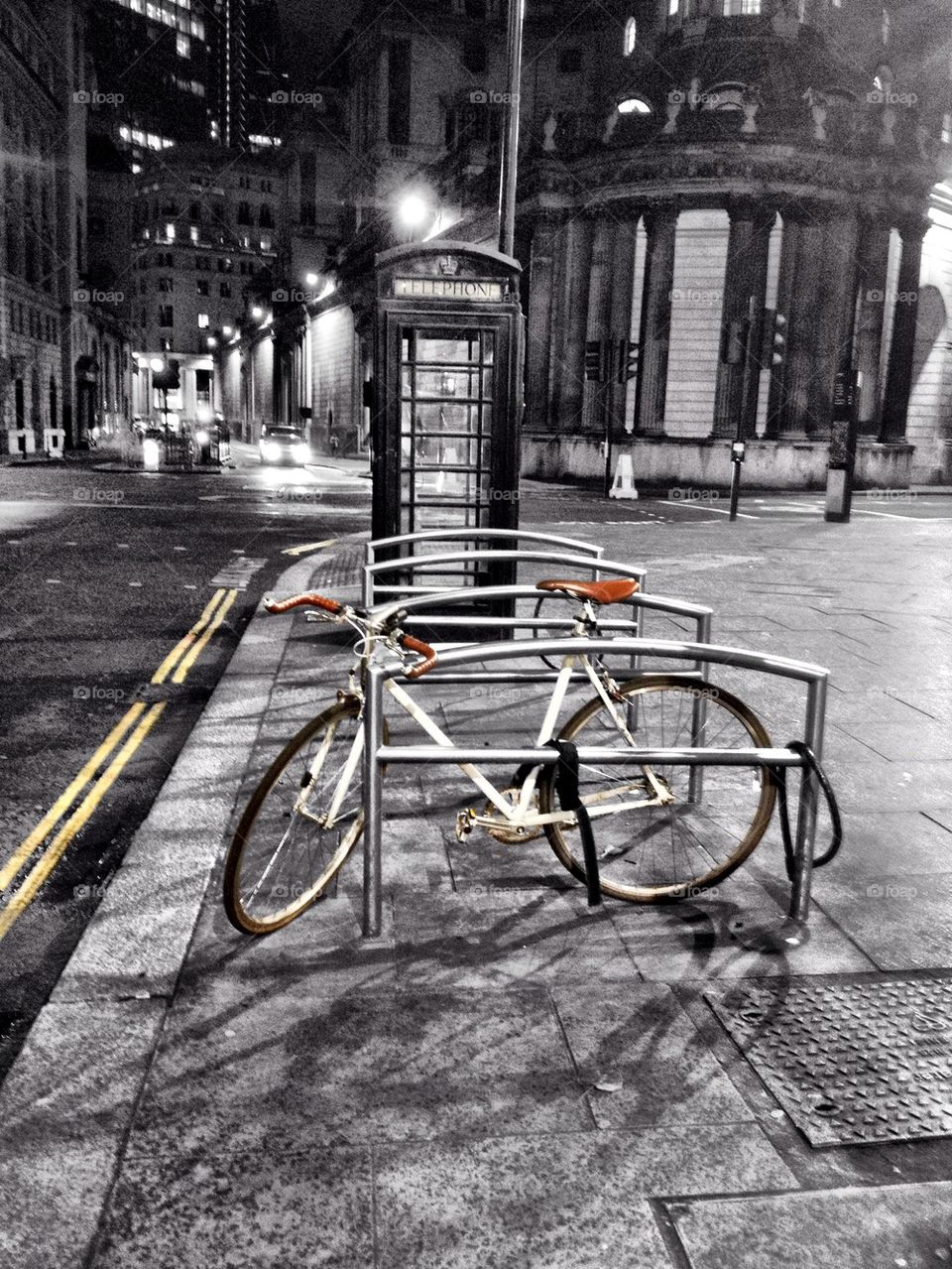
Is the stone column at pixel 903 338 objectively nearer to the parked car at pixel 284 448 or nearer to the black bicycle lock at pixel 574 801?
the parked car at pixel 284 448

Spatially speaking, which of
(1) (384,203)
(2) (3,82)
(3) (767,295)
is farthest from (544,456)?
(1) (384,203)

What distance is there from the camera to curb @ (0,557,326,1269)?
8.82 feet

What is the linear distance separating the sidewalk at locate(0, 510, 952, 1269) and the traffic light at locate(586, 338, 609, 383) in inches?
823

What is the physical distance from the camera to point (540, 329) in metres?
37.1

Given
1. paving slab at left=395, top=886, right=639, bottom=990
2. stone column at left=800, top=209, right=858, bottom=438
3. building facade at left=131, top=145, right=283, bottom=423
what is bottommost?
paving slab at left=395, top=886, right=639, bottom=990

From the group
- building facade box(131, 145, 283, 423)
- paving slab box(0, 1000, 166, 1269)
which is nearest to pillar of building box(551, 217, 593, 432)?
paving slab box(0, 1000, 166, 1269)

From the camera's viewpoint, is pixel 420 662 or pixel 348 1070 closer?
pixel 348 1070

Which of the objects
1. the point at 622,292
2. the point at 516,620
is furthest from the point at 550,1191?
Result: the point at 622,292

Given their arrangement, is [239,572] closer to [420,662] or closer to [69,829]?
[69,829]

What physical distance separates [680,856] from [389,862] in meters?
1.28

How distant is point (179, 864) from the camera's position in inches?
185

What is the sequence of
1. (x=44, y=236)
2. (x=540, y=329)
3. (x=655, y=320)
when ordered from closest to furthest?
(x=655, y=320), (x=540, y=329), (x=44, y=236)

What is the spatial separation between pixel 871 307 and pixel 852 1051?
36440 millimetres

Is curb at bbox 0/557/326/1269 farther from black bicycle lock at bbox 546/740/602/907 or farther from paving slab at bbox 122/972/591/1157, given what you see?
black bicycle lock at bbox 546/740/602/907
